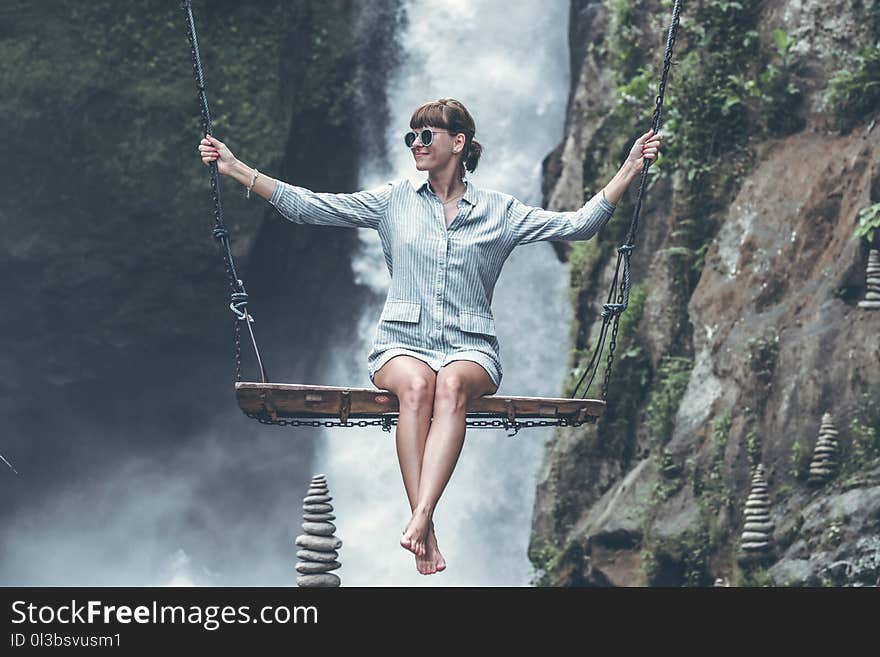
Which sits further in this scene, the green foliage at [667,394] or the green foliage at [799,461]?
the green foliage at [667,394]

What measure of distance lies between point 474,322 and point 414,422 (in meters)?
0.62

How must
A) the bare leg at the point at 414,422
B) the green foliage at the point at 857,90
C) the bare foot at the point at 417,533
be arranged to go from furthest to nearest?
1. the green foliage at the point at 857,90
2. the bare leg at the point at 414,422
3. the bare foot at the point at 417,533

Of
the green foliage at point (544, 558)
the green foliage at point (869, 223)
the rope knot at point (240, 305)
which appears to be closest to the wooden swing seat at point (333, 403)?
the rope knot at point (240, 305)

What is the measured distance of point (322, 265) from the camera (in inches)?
1044

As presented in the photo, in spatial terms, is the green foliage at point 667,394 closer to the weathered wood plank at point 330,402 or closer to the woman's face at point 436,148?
the weathered wood plank at point 330,402

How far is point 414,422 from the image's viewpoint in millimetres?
6281

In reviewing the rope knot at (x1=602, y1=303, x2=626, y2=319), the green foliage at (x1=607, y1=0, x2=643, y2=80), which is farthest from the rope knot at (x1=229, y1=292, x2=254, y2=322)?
the green foliage at (x1=607, y1=0, x2=643, y2=80)

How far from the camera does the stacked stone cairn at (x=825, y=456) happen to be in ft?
40.5

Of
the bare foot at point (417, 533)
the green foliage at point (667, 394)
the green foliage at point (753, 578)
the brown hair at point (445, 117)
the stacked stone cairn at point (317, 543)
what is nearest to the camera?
the bare foot at point (417, 533)

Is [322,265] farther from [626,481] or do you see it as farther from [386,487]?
[626,481]

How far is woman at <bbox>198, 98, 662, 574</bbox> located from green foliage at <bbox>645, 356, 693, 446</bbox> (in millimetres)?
8771

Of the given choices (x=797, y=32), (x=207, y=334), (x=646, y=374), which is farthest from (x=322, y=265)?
(x=797, y=32)

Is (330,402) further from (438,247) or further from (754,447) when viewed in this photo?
(754,447)

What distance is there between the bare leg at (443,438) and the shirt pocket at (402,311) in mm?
292
